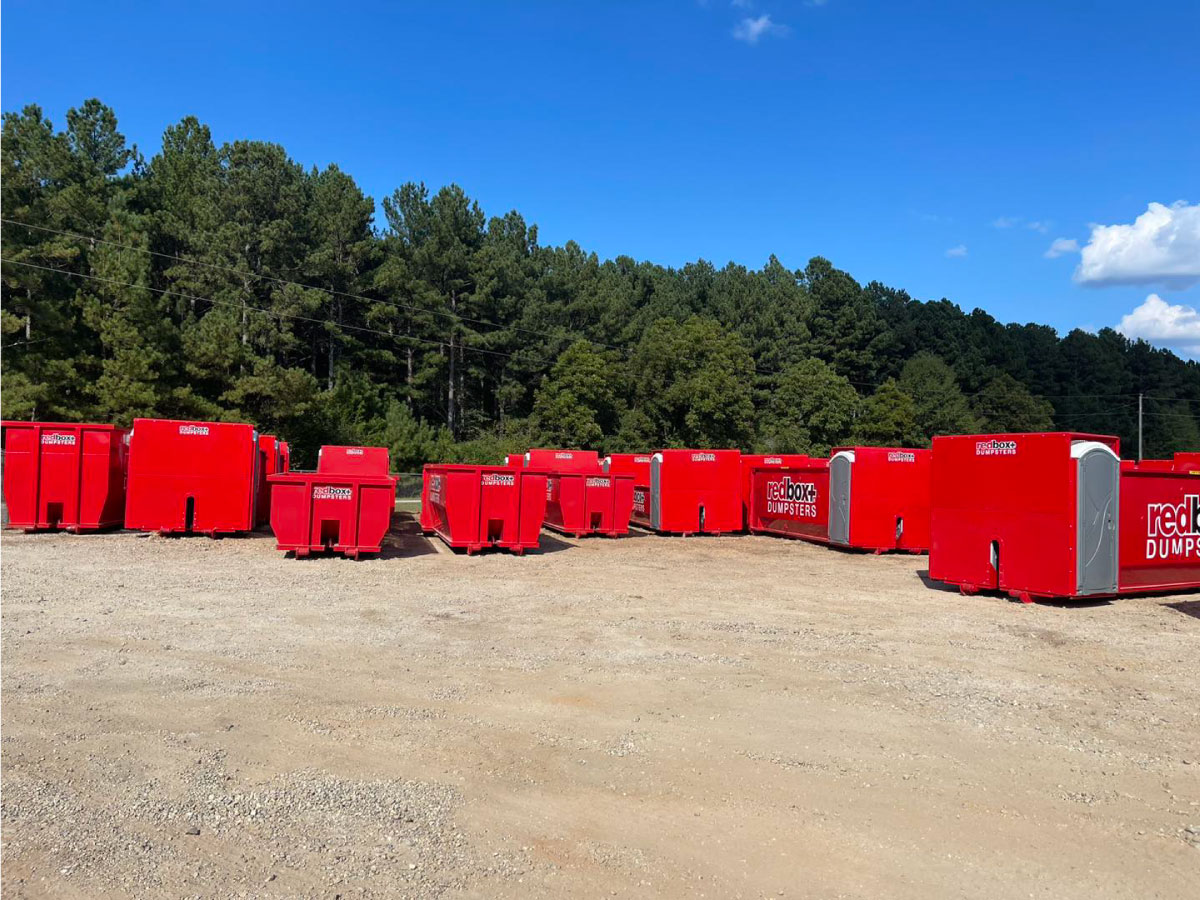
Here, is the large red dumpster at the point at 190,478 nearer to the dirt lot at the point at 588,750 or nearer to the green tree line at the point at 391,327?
the dirt lot at the point at 588,750

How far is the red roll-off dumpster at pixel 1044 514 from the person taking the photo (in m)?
12.2

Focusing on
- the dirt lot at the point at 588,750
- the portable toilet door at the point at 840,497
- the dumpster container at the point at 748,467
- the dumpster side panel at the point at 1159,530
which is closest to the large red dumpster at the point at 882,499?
the portable toilet door at the point at 840,497

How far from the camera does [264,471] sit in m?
21.3

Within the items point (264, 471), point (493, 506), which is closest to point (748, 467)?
point (493, 506)

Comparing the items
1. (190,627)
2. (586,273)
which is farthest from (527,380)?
(190,627)

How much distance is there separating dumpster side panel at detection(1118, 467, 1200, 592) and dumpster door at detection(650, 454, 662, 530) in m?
12.5

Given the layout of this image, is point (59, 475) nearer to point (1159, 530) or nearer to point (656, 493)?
point (656, 493)

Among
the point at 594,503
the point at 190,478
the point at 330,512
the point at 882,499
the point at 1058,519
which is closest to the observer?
the point at 1058,519

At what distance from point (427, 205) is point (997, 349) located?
73169 millimetres

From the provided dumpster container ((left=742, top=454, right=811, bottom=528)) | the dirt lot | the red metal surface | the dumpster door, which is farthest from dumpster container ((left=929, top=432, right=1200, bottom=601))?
dumpster container ((left=742, top=454, right=811, bottom=528))

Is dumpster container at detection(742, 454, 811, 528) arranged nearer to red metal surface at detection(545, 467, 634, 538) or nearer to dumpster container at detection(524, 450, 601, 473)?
red metal surface at detection(545, 467, 634, 538)

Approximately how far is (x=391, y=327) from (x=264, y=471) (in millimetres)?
34118

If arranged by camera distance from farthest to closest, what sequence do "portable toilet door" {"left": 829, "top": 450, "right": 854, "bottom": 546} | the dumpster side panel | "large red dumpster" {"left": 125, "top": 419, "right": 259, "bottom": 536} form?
"portable toilet door" {"left": 829, "top": 450, "right": 854, "bottom": 546} < "large red dumpster" {"left": 125, "top": 419, "right": 259, "bottom": 536} < the dumpster side panel

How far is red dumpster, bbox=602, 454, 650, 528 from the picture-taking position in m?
25.1
